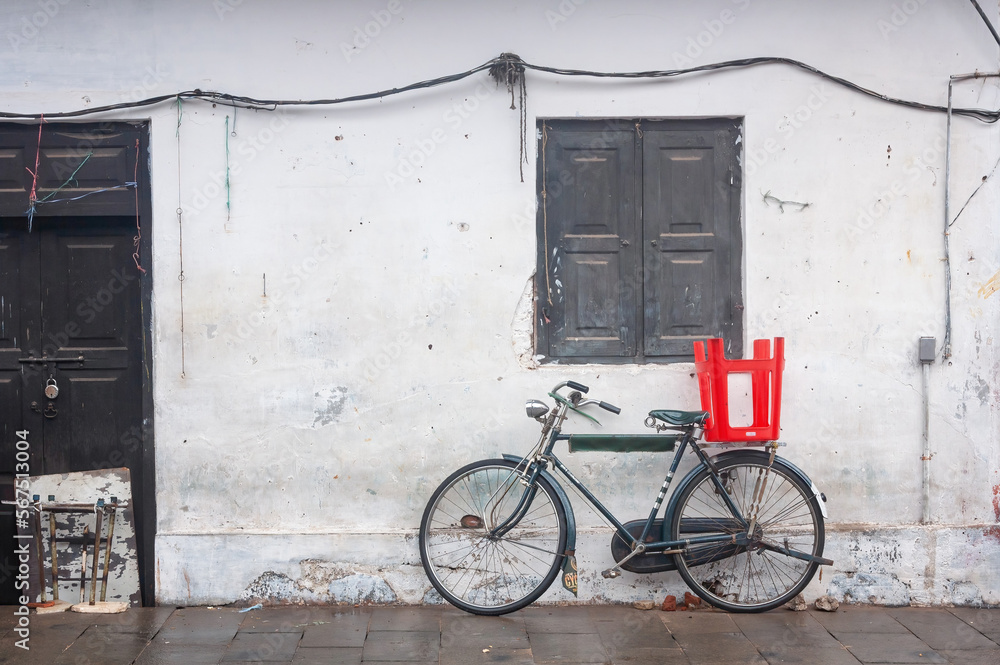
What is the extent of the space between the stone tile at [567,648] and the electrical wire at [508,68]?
3.32m

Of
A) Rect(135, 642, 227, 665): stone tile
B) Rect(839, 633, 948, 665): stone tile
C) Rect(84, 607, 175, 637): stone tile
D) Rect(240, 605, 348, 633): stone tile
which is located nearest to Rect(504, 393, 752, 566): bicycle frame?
Rect(839, 633, 948, 665): stone tile

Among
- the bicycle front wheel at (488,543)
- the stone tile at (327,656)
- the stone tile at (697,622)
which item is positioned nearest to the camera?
the stone tile at (327,656)

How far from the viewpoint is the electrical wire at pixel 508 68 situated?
15.5 feet

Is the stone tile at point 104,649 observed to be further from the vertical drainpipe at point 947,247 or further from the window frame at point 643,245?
the vertical drainpipe at point 947,247

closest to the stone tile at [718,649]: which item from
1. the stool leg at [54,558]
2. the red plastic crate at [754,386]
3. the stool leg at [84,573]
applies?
the red plastic crate at [754,386]

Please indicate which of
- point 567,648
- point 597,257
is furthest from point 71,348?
point 567,648

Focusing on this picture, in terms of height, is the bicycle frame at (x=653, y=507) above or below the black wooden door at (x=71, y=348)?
below

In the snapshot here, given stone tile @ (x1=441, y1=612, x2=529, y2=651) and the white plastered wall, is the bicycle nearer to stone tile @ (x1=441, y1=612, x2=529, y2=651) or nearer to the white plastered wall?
stone tile @ (x1=441, y1=612, x2=529, y2=651)

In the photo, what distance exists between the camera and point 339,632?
434 cm

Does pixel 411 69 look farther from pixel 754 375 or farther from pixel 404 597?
pixel 404 597

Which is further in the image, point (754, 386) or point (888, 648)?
point (754, 386)

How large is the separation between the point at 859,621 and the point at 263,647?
3408 millimetres

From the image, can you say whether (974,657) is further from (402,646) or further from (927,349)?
(402,646)

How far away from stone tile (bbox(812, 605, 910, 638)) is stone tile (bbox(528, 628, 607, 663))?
139cm
